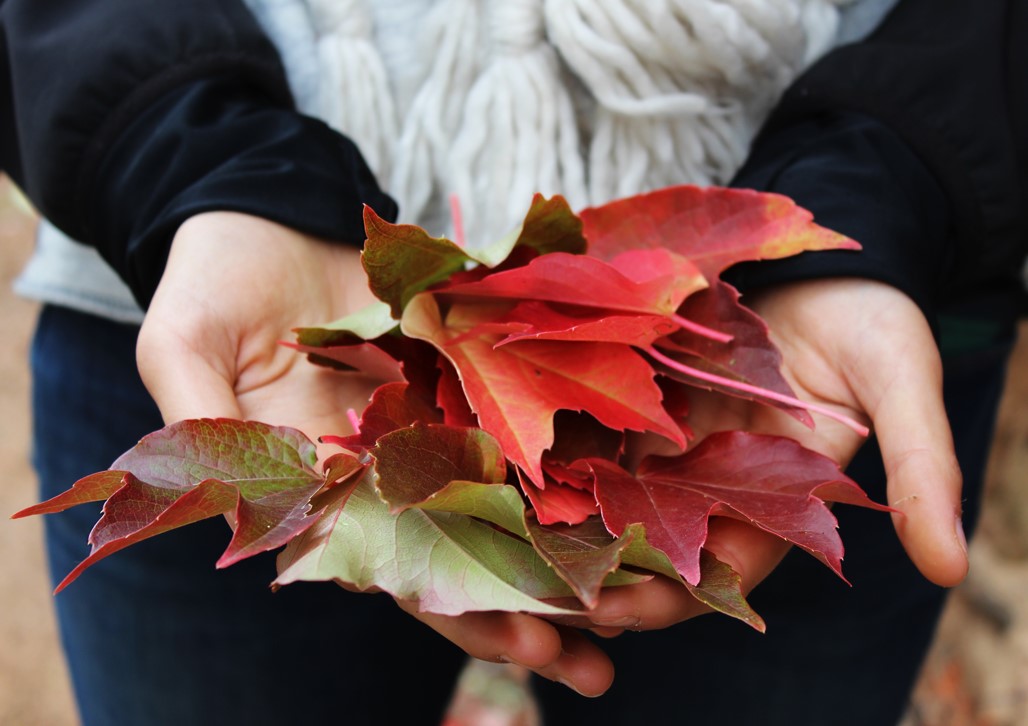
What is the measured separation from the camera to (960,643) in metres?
1.53

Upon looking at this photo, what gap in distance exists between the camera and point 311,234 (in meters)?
0.66

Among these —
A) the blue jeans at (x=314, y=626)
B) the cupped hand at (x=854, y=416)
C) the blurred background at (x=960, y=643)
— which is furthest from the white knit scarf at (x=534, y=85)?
the blurred background at (x=960, y=643)

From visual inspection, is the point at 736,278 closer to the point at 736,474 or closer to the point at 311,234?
the point at 736,474

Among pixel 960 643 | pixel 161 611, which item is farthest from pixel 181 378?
pixel 960 643

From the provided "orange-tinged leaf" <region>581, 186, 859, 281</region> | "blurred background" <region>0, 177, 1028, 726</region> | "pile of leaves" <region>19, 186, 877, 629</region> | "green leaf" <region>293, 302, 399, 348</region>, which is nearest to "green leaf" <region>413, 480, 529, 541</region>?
"pile of leaves" <region>19, 186, 877, 629</region>

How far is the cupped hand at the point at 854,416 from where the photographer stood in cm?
48

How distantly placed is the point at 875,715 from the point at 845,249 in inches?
18.7

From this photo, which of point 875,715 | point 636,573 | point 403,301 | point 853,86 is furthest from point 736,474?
point 875,715

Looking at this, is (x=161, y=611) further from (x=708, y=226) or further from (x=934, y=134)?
(x=934, y=134)

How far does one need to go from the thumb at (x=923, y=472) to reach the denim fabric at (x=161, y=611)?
446 millimetres

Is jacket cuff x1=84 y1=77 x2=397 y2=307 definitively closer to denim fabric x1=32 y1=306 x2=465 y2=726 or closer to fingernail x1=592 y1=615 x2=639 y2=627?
denim fabric x1=32 y1=306 x2=465 y2=726

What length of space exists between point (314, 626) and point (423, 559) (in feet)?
1.22

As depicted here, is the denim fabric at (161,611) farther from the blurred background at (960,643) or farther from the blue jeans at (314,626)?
the blurred background at (960,643)

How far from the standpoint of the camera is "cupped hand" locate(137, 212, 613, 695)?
0.52 m
